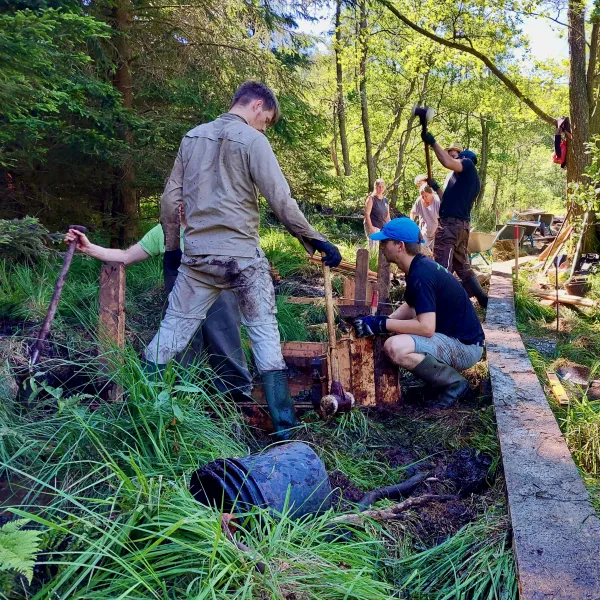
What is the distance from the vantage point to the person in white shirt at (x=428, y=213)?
31.0ft

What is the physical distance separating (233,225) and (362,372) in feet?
4.75

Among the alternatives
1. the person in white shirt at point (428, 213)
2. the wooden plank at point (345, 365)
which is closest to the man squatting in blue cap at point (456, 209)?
the person in white shirt at point (428, 213)

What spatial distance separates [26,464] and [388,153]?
26319 mm

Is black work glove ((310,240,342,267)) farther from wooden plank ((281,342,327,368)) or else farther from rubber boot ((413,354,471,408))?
rubber boot ((413,354,471,408))

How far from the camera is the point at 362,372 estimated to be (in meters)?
4.27

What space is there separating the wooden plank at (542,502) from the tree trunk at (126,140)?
5.25 metres

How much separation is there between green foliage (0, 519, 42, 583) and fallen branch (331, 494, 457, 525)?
1199 millimetres

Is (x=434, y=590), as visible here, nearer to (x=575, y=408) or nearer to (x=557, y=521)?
(x=557, y=521)

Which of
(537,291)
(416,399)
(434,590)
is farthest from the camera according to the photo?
(537,291)

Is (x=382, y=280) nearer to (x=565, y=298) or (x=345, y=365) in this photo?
(x=345, y=365)

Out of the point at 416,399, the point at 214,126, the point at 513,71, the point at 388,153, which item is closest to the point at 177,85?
the point at 214,126

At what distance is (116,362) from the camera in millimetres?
2984

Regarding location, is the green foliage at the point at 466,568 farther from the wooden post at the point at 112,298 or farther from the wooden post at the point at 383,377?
the wooden post at the point at 112,298

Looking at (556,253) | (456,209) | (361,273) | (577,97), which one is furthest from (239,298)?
(577,97)
